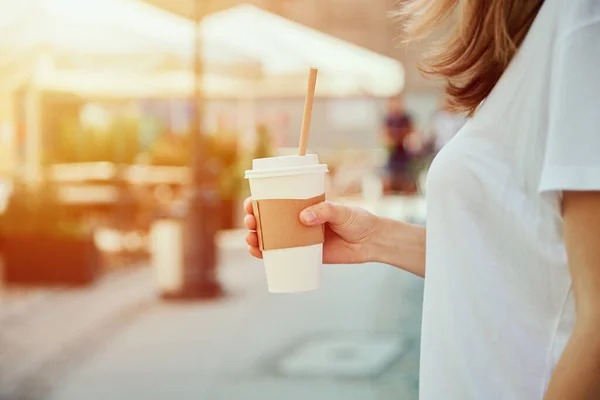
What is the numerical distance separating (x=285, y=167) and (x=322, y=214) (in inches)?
4.1

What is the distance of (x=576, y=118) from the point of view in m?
→ 1.08

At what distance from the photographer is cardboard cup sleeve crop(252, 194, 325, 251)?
1595mm

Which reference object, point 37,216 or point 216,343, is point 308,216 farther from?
point 37,216

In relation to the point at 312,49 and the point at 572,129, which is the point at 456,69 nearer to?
the point at 572,129

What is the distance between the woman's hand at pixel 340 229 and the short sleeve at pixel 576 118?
22.2 inches

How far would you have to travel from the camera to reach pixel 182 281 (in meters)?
8.17

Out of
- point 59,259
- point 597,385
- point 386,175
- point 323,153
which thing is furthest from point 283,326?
point 323,153

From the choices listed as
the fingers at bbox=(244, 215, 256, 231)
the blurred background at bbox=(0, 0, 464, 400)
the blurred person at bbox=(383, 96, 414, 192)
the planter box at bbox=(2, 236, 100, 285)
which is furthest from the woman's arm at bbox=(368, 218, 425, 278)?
the blurred person at bbox=(383, 96, 414, 192)

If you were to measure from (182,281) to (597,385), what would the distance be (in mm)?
7242

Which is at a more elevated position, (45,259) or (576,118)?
(576,118)

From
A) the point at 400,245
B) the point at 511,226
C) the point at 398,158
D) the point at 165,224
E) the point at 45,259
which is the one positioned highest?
the point at 511,226

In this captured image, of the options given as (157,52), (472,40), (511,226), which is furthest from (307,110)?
(157,52)

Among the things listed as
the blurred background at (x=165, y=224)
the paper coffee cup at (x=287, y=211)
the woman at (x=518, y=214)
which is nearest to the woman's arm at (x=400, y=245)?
the paper coffee cup at (x=287, y=211)

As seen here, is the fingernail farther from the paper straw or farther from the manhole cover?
the manhole cover
